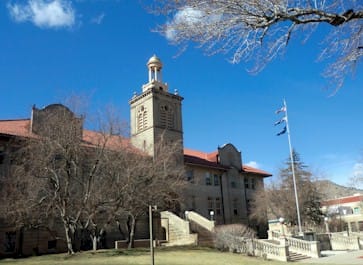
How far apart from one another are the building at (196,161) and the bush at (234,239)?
8627mm

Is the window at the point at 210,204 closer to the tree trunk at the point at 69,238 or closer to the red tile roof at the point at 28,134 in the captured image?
the red tile roof at the point at 28,134

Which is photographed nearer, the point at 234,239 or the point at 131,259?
the point at 131,259

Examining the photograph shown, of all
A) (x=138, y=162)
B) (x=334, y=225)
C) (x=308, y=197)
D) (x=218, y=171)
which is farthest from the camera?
(x=334, y=225)

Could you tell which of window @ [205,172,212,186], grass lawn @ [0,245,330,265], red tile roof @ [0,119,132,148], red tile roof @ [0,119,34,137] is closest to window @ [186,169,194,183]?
window @ [205,172,212,186]

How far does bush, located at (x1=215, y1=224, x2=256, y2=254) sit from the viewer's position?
2858cm

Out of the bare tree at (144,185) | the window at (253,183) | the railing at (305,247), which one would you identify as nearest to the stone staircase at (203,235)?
the bare tree at (144,185)

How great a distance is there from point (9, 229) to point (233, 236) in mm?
16212

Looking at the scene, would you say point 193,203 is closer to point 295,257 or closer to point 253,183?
point 253,183

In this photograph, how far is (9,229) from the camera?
28.2m

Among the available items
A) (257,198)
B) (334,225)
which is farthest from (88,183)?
(334,225)

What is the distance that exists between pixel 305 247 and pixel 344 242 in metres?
9.96

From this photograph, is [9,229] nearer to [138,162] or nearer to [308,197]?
[138,162]

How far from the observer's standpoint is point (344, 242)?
1512 inches

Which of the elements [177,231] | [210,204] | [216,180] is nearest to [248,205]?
[216,180]
